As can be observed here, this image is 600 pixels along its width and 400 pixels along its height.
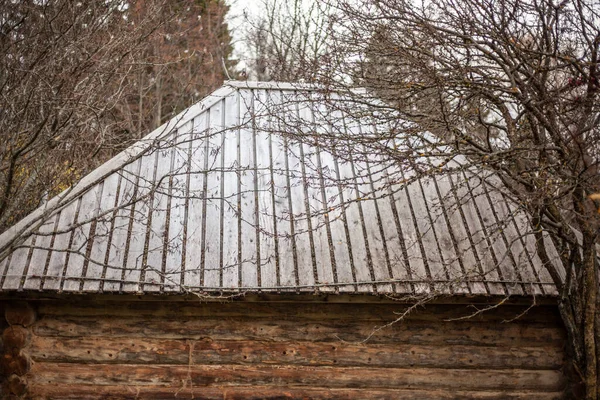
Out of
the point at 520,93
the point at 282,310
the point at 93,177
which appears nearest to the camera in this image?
the point at 520,93

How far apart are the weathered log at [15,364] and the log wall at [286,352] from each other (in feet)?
0.16

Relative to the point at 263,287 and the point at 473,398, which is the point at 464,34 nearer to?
the point at 263,287

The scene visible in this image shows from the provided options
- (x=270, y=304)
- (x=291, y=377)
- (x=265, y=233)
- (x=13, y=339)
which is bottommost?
(x=291, y=377)

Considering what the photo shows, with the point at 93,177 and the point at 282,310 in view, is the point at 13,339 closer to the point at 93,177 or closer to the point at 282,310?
the point at 93,177

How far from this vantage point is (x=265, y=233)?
5.83m

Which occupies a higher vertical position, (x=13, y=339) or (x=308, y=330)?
(x=13, y=339)

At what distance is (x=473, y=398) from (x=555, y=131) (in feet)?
9.86

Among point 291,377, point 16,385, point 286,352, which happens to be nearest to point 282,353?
point 286,352

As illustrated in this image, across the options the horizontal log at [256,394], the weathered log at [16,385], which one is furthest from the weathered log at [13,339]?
the horizontal log at [256,394]

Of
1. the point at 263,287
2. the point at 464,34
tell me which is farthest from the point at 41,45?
the point at 464,34

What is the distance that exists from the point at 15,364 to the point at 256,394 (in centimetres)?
254

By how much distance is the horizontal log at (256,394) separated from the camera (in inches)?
237

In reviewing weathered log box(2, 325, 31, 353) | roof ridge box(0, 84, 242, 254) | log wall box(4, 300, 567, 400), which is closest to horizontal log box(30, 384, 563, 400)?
log wall box(4, 300, 567, 400)

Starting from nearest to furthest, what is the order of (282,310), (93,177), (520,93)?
(520,93)
(282,310)
(93,177)
